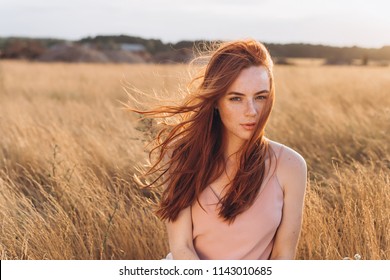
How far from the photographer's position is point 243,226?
266cm

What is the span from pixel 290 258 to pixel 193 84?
91 cm

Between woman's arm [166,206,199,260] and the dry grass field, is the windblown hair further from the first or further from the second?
the dry grass field

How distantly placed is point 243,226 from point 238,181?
0.64 ft

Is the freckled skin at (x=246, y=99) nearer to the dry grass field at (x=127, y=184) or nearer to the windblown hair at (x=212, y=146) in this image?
the windblown hair at (x=212, y=146)

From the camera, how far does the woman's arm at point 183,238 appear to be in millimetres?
2695

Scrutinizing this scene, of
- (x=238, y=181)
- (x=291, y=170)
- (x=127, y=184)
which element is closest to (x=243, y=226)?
(x=238, y=181)

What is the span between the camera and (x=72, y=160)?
16.6ft

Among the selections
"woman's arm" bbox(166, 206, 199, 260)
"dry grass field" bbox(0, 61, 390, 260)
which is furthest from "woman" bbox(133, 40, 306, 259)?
"dry grass field" bbox(0, 61, 390, 260)

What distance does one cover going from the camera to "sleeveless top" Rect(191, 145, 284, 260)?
8.67 ft

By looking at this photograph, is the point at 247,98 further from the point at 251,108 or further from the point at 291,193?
the point at 291,193

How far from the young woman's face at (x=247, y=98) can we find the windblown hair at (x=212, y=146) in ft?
0.07

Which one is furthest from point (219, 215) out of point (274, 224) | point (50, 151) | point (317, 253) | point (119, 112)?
point (119, 112)

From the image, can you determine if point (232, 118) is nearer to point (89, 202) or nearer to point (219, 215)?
point (219, 215)

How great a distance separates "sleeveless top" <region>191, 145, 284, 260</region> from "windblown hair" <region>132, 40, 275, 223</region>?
36 mm
